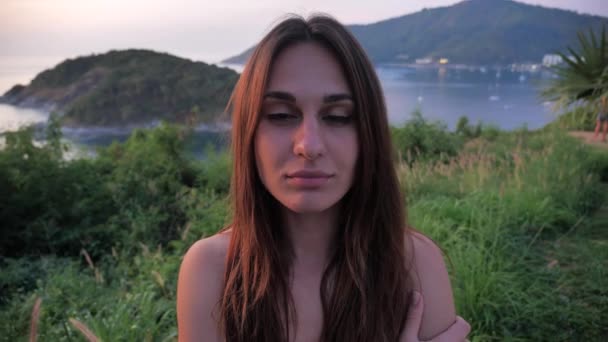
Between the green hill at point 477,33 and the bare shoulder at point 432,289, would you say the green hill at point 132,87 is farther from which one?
the bare shoulder at point 432,289

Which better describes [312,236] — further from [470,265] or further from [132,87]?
[132,87]

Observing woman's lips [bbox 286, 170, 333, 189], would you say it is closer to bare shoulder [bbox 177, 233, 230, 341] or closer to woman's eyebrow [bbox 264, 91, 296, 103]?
woman's eyebrow [bbox 264, 91, 296, 103]

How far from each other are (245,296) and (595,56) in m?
9.69

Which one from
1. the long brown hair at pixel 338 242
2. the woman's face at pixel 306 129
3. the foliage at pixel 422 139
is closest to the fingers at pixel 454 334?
the long brown hair at pixel 338 242

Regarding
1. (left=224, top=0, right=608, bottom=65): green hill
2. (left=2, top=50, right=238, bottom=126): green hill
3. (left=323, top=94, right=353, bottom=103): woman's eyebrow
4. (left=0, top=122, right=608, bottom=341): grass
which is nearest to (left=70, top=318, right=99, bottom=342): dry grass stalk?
(left=0, top=122, right=608, bottom=341): grass

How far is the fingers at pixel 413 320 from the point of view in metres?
1.22

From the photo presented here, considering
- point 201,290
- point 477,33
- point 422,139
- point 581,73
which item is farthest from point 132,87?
point 477,33

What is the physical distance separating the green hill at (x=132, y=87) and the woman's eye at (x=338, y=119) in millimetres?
7286

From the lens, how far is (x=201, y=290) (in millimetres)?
1223

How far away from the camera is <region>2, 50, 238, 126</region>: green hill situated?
860 centimetres

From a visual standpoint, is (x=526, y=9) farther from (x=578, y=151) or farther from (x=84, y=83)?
(x=84, y=83)

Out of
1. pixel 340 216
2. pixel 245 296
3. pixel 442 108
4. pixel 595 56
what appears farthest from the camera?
pixel 442 108

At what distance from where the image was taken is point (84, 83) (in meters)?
9.22

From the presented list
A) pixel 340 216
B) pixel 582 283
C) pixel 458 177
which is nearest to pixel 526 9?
pixel 458 177
